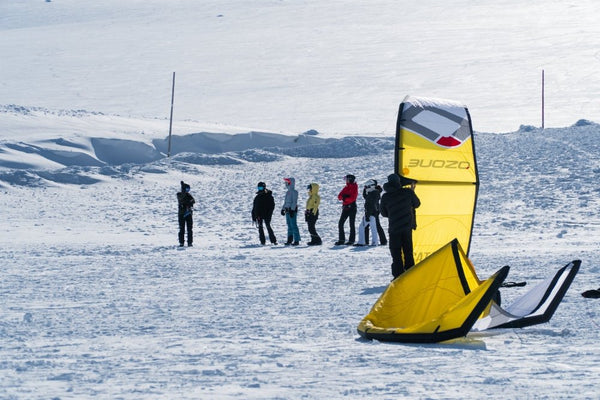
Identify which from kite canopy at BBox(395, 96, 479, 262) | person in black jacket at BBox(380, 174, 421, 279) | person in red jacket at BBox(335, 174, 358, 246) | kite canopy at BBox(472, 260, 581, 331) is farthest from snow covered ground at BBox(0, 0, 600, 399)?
person in red jacket at BBox(335, 174, 358, 246)

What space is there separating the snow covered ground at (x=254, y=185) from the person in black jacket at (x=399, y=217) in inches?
20.5

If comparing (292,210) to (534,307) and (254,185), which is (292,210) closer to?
(534,307)

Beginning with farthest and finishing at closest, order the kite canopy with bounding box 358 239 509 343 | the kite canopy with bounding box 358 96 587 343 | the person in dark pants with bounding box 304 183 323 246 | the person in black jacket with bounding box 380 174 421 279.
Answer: the person in dark pants with bounding box 304 183 323 246 < the person in black jacket with bounding box 380 174 421 279 < the kite canopy with bounding box 358 239 509 343 < the kite canopy with bounding box 358 96 587 343

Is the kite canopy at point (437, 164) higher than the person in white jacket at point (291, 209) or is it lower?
higher

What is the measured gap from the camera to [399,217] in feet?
33.3

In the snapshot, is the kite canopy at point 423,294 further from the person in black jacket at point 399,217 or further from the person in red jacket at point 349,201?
the person in red jacket at point 349,201

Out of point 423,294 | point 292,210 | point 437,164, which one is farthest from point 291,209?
point 423,294

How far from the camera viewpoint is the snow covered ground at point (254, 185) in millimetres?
5793

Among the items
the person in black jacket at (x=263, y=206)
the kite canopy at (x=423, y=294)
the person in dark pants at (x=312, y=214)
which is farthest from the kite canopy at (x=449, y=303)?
the person in black jacket at (x=263, y=206)

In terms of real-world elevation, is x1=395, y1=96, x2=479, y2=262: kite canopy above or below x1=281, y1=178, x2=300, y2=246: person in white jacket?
above

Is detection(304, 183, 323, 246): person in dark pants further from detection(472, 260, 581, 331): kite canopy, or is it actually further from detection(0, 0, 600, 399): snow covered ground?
detection(472, 260, 581, 331): kite canopy

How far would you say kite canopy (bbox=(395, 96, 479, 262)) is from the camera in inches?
441

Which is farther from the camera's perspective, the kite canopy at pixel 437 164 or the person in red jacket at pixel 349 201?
the person in red jacket at pixel 349 201

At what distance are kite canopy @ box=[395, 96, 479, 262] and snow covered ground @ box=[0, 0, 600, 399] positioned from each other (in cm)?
88
